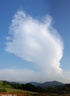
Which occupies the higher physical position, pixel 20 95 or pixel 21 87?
pixel 21 87

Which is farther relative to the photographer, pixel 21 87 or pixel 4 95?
pixel 21 87

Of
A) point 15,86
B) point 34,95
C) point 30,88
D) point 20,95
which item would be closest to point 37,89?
point 30,88

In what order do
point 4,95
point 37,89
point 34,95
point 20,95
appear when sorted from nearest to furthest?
1. point 4,95
2. point 20,95
3. point 34,95
4. point 37,89

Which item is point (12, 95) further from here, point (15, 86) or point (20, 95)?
point (15, 86)

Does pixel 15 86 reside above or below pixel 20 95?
above

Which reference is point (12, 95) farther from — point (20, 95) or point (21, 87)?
point (21, 87)

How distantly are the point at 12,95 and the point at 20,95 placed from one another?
213cm

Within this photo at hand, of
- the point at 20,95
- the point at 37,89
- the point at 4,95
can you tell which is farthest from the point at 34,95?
the point at 37,89

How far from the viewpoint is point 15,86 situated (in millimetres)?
77375

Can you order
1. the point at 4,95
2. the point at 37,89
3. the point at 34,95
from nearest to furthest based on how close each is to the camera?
1. the point at 4,95
2. the point at 34,95
3. the point at 37,89

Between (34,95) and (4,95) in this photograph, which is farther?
(34,95)

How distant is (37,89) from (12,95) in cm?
2866

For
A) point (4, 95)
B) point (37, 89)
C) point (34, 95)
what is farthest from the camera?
point (37, 89)

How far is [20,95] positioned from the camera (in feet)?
158
